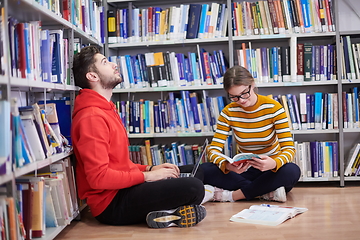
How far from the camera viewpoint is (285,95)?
3.38 meters

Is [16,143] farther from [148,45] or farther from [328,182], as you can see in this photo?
[328,182]

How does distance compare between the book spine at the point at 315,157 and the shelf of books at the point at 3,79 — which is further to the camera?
the book spine at the point at 315,157

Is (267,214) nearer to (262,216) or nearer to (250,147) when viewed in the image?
(262,216)

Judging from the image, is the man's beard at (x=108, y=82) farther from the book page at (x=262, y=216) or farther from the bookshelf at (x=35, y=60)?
the book page at (x=262, y=216)

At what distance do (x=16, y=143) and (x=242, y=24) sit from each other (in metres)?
2.17

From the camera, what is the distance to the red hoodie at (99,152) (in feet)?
6.73

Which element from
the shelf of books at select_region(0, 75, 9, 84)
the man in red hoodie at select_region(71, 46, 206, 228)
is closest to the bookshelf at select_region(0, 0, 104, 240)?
the shelf of books at select_region(0, 75, 9, 84)

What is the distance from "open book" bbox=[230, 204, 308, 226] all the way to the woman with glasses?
0.73ft

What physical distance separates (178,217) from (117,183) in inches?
16.8

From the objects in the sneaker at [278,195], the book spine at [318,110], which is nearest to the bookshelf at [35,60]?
the sneaker at [278,195]

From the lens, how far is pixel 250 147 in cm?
284

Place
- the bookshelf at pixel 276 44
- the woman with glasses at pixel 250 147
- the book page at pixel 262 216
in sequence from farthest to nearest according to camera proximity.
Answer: the bookshelf at pixel 276 44, the woman with glasses at pixel 250 147, the book page at pixel 262 216

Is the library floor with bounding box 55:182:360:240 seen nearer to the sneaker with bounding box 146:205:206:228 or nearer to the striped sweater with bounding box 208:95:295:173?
the sneaker with bounding box 146:205:206:228

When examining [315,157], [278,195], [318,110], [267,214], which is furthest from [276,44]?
[267,214]
